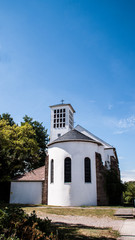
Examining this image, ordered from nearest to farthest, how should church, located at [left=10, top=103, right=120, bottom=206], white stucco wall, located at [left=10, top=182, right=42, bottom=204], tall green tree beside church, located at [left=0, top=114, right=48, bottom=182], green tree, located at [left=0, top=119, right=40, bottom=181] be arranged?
green tree, located at [left=0, top=119, right=40, bottom=181] < tall green tree beside church, located at [left=0, top=114, right=48, bottom=182] < church, located at [left=10, top=103, right=120, bottom=206] < white stucco wall, located at [left=10, top=182, right=42, bottom=204]

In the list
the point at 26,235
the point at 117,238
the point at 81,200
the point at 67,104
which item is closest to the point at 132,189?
the point at 67,104

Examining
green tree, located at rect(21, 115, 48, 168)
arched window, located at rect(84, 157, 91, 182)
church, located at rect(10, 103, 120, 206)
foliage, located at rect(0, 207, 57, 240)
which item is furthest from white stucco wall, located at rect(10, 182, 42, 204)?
foliage, located at rect(0, 207, 57, 240)

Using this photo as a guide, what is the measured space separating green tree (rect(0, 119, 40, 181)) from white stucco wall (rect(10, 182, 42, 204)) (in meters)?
1.93

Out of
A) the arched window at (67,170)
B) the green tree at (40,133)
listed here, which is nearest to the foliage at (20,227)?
the arched window at (67,170)

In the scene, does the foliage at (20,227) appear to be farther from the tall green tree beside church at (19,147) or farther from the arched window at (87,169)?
the arched window at (87,169)

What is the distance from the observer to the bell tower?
44625 mm

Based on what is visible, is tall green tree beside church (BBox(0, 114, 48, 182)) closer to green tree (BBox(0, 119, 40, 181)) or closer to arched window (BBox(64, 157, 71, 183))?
green tree (BBox(0, 119, 40, 181))

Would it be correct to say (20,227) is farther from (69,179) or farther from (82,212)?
(69,179)

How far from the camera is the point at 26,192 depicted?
27.3 m

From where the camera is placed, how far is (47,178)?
26422 millimetres

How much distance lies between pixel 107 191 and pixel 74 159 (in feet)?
17.8

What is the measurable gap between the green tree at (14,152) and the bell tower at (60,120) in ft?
41.1

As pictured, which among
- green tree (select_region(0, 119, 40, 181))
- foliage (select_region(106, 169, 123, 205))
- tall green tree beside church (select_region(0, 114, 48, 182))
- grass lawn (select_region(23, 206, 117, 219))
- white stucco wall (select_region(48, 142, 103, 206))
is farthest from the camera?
foliage (select_region(106, 169, 123, 205))

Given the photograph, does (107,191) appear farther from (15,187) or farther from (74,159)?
(15,187)
